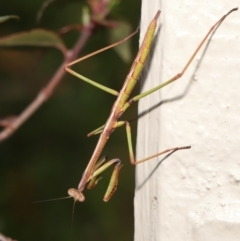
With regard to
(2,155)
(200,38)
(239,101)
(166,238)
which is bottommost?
(2,155)

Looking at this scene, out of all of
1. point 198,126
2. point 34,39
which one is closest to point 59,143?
point 34,39

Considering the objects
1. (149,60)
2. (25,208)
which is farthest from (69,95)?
(149,60)

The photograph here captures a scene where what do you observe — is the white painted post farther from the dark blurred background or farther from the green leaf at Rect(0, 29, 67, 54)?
the dark blurred background

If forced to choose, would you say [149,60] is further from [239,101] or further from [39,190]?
[39,190]

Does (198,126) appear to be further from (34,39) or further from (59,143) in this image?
(59,143)

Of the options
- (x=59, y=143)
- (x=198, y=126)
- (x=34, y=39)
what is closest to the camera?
(x=198, y=126)

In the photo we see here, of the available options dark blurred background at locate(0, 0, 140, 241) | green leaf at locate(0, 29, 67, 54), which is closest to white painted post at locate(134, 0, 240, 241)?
green leaf at locate(0, 29, 67, 54)
